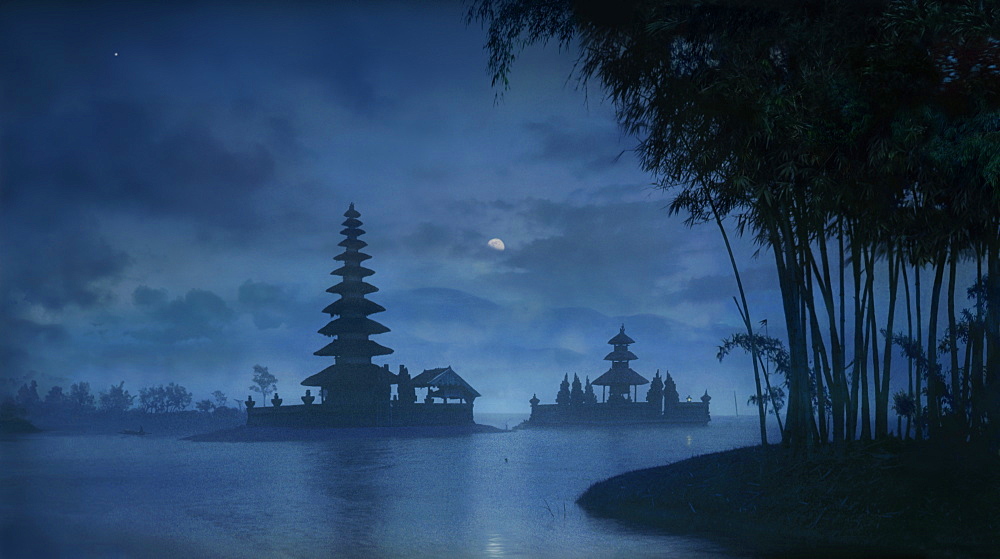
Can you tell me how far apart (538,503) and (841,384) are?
548cm

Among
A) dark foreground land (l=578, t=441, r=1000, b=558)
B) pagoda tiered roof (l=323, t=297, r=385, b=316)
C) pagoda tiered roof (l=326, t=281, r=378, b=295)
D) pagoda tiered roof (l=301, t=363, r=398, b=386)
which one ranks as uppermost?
pagoda tiered roof (l=326, t=281, r=378, b=295)

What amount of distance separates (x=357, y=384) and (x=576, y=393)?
25.9 metres

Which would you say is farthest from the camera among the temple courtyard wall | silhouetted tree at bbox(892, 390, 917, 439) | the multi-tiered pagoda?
the multi-tiered pagoda

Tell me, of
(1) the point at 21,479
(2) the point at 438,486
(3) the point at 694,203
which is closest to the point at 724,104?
(3) the point at 694,203

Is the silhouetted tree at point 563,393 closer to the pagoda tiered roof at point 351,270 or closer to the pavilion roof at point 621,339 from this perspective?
the pavilion roof at point 621,339

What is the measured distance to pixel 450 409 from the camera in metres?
51.0

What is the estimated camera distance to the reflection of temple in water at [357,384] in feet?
151

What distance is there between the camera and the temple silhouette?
217ft

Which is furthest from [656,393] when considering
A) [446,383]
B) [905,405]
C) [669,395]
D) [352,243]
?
[905,405]

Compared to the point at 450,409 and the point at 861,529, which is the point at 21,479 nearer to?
the point at 861,529

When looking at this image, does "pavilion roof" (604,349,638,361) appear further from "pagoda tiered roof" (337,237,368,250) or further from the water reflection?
the water reflection

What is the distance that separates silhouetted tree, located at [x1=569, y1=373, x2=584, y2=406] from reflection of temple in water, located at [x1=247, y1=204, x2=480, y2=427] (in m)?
17.5

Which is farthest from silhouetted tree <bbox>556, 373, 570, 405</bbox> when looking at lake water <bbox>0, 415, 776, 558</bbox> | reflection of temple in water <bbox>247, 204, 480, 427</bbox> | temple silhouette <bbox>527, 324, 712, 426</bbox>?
lake water <bbox>0, 415, 776, 558</bbox>

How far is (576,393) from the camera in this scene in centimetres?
6856
